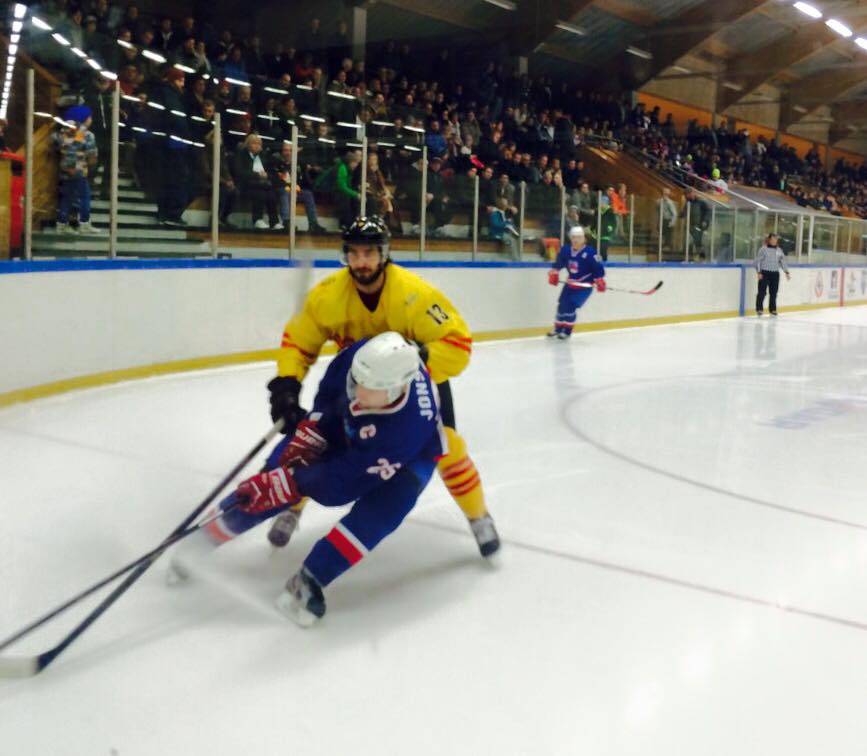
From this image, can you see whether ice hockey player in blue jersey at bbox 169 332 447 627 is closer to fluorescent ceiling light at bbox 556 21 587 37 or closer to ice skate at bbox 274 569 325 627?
ice skate at bbox 274 569 325 627

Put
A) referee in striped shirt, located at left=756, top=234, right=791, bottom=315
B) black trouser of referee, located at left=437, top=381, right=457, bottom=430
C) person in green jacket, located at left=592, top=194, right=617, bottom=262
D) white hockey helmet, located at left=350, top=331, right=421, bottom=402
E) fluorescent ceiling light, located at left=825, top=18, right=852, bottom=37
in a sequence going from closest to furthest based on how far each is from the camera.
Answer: white hockey helmet, located at left=350, top=331, right=421, bottom=402, black trouser of referee, located at left=437, top=381, right=457, bottom=430, person in green jacket, located at left=592, top=194, right=617, bottom=262, referee in striped shirt, located at left=756, top=234, right=791, bottom=315, fluorescent ceiling light, located at left=825, top=18, right=852, bottom=37

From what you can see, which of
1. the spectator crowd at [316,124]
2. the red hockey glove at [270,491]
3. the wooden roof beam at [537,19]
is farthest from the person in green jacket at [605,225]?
the red hockey glove at [270,491]

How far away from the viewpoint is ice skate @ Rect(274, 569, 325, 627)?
2.34 m

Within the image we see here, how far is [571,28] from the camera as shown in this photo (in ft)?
62.6

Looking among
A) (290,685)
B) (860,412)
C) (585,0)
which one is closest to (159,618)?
Result: (290,685)

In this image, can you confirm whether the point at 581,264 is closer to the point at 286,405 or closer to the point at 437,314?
the point at 437,314

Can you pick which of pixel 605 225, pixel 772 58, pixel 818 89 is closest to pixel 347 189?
pixel 605 225

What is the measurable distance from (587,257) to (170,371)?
5.16 m

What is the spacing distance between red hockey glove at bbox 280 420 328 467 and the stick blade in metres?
0.81

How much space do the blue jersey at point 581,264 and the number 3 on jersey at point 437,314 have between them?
7482 mm

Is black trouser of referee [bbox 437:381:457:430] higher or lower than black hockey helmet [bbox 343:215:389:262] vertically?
lower

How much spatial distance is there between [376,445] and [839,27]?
2204 centimetres

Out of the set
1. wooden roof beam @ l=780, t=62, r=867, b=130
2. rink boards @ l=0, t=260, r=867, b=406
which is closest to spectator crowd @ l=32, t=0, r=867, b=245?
rink boards @ l=0, t=260, r=867, b=406

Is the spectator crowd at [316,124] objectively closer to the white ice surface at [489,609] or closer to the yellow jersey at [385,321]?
the white ice surface at [489,609]
